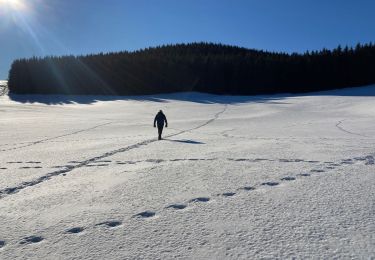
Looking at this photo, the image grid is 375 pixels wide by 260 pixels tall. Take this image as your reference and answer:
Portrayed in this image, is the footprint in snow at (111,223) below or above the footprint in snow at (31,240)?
above

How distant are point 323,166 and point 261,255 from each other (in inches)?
192

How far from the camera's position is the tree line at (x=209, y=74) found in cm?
6862

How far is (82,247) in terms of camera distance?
4586 millimetres

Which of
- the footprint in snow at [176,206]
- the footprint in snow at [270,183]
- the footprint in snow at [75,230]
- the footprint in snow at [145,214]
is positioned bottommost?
the footprint in snow at [75,230]

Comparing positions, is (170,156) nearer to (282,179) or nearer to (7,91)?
(282,179)

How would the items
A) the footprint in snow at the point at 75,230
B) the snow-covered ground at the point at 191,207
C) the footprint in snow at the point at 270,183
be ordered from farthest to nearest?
the footprint in snow at the point at 270,183
the footprint in snow at the point at 75,230
the snow-covered ground at the point at 191,207

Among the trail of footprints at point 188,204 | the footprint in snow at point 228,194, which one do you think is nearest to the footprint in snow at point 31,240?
the trail of footprints at point 188,204

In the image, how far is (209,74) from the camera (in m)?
70.4

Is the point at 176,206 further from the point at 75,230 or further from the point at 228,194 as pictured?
the point at 75,230

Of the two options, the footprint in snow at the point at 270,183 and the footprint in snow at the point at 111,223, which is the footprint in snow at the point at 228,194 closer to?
the footprint in snow at the point at 270,183

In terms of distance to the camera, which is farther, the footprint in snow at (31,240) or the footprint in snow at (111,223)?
the footprint in snow at (111,223)

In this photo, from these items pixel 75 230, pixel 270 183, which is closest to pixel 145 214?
pixel 75 230

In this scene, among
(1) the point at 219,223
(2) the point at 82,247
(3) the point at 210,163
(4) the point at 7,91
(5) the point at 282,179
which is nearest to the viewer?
(2) the point at 82,247

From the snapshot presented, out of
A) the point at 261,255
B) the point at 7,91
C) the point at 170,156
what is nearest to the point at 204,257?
the point at 261,255
